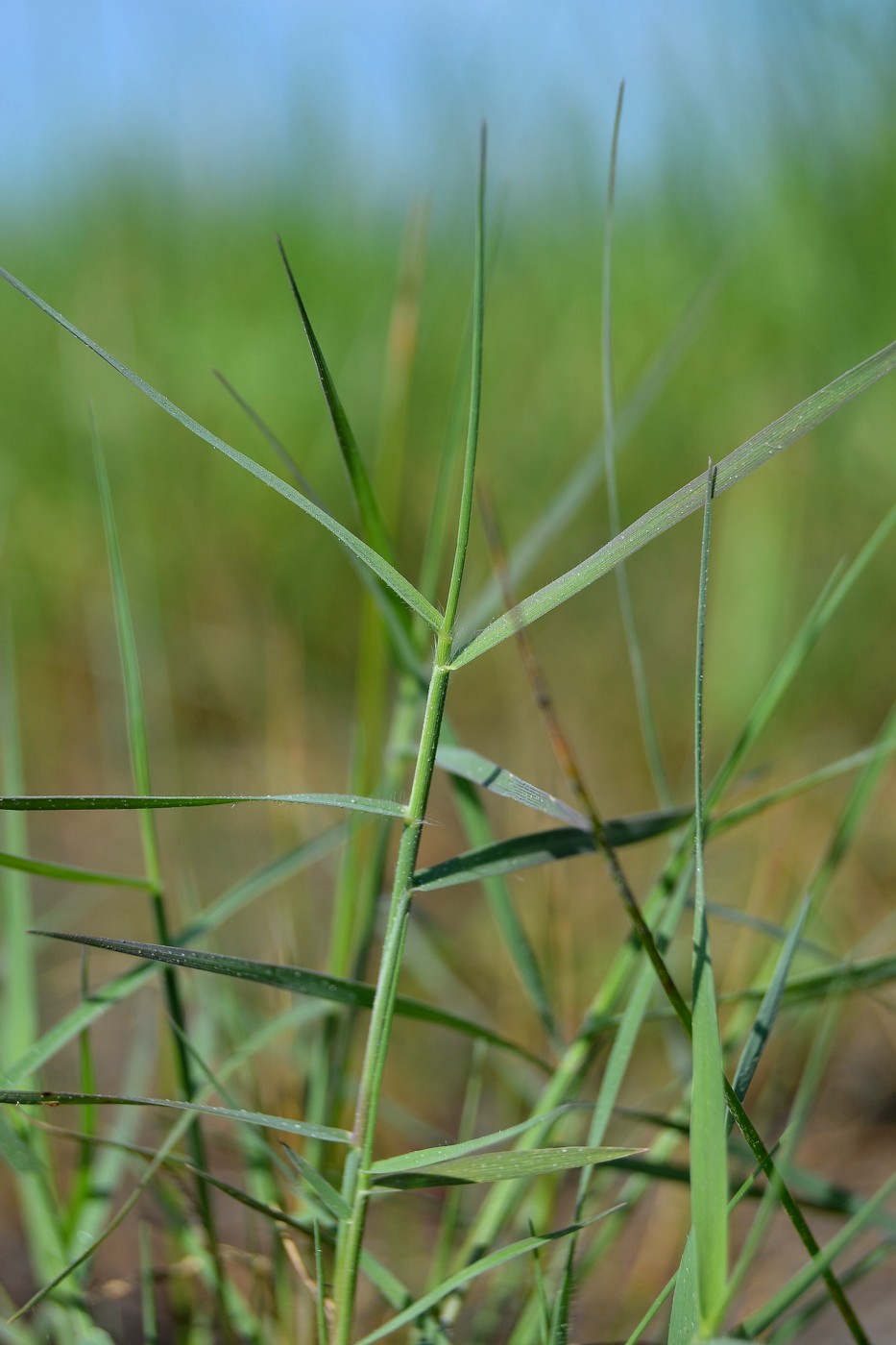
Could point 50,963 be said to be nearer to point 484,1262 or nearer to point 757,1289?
point 757,1289

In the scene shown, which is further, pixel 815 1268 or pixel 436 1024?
pixel 436 1024

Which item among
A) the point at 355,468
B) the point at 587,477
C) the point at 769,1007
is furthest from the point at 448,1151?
the point at 587,477

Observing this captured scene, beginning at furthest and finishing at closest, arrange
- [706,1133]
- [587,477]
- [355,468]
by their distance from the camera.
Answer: [587,477]
[355,468]
[706,1133]

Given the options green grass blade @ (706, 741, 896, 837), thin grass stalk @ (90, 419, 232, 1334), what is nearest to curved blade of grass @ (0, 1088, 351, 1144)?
thin grass stalk @ (90, 419, 232, 1334)

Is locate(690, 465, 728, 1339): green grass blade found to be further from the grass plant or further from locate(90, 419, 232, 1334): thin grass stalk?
locate(90, 419, 232, 1334): thin grass stalk

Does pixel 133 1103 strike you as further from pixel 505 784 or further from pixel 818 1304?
pixel 818 1304

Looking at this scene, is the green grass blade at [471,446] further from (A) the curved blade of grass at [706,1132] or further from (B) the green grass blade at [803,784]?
(B) the green grass blade at [803,784]

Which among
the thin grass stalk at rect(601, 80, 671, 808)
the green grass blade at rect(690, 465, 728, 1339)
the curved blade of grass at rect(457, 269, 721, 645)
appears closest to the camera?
the green grass blade at rect(690, 465, 728, 1339)

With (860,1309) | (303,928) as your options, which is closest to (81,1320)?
(860,1309)
